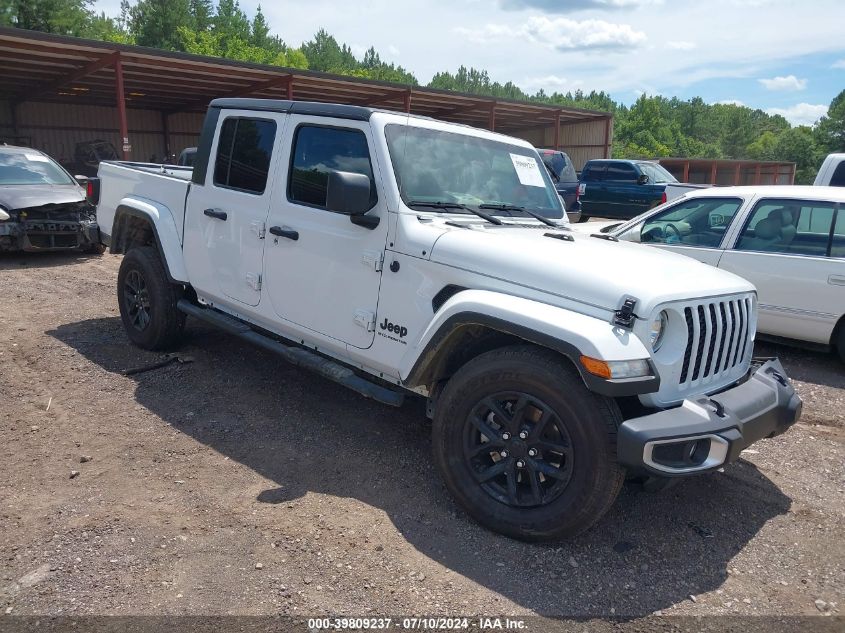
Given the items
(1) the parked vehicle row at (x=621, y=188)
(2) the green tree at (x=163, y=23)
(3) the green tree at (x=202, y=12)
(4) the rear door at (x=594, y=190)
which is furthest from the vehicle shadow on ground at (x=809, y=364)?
(3) the green tree at (x=202, y=12)

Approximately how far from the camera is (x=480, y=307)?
10.2 ft

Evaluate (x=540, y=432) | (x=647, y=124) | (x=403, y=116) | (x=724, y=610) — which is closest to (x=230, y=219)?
(x=403, y=116)

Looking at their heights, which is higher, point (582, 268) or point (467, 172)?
point (467, 172)

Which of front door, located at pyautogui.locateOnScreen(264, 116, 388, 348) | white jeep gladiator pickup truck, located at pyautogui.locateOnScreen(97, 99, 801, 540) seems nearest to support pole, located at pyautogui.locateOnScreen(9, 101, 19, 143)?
white jeep gladiator pickup truck, located at pyautogui.locateOnScreen(97, 99, 801, 540)

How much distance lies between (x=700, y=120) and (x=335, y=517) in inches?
5317

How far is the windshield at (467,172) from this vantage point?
3824mm

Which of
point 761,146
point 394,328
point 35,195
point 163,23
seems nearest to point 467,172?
point 394,328

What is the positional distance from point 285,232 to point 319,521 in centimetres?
184

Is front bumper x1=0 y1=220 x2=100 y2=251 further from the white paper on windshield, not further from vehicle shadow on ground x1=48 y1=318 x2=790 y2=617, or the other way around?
the white paper on windshield

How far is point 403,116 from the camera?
4043 mm

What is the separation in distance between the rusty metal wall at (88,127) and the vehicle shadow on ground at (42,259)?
17023mm

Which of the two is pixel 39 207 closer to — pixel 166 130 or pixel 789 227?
pixel 789 227

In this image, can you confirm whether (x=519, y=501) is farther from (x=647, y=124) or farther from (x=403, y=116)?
(x=647, y=124)

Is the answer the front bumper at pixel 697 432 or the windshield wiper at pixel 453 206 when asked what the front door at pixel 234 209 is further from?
the front bumper at pixel 697 432
